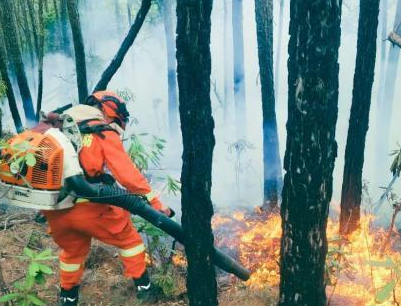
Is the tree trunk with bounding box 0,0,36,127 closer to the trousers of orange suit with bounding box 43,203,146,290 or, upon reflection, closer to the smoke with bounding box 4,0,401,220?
the trousers of orange suit with bounding box 43,203,146,290

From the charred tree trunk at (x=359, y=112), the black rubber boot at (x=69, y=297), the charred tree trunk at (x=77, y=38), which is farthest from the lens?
the charred tree trunk at (x=77, y=38)

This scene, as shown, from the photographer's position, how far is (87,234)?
13.2 ft

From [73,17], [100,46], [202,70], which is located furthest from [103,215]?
[100,46]

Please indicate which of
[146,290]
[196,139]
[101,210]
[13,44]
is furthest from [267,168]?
[13,44]

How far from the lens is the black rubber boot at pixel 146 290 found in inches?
162

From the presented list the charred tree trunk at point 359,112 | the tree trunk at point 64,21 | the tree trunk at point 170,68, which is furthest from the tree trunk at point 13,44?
the tree trunk at point 170,68

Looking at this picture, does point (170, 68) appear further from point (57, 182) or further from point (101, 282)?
point (57, 182)

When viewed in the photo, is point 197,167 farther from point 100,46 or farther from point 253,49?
point 253,49

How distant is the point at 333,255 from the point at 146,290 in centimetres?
215

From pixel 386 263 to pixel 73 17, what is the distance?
256 inches

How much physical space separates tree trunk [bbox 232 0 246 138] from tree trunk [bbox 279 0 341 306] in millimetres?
13816

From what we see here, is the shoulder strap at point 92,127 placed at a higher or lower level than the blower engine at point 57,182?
higher

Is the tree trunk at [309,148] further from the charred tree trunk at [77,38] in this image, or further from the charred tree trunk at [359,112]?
the charred tree trunk at [77,38]

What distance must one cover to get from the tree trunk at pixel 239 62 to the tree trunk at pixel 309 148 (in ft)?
45.3
